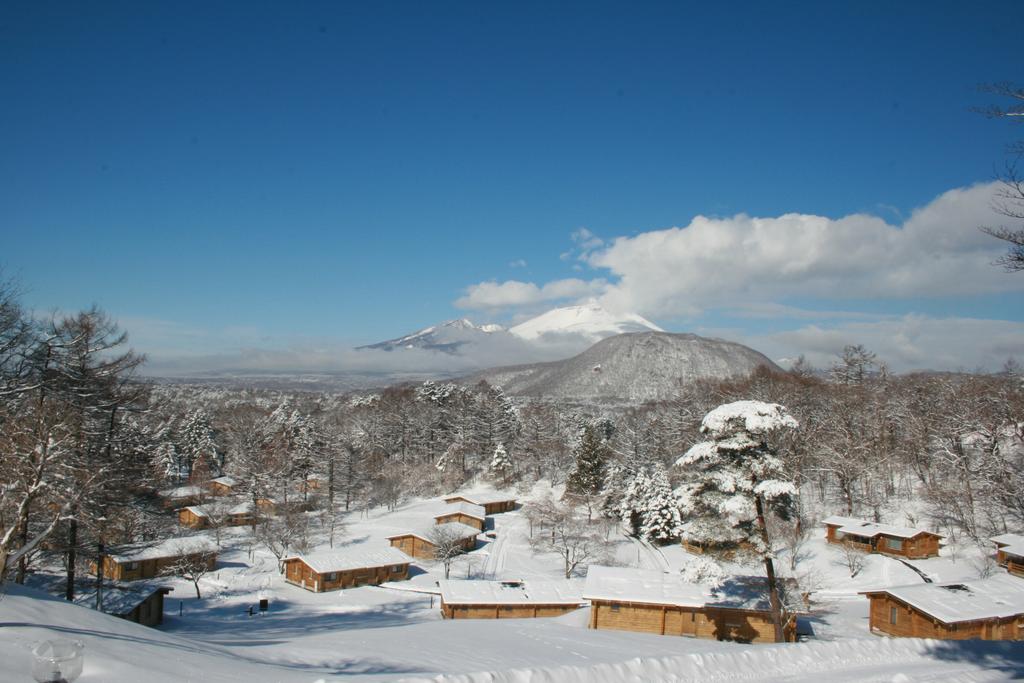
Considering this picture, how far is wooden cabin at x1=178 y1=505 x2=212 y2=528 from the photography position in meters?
50.3

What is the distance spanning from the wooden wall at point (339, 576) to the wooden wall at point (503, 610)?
1096 centimetres

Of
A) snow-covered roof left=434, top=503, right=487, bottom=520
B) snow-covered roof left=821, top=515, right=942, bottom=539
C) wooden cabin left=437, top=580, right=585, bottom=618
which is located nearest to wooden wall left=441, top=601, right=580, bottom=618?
wooden cabin left=437, top=580, right=585, bottom=618

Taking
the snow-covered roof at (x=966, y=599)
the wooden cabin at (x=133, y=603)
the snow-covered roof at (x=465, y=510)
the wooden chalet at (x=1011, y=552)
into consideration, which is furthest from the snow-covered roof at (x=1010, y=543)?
the wooden cabin at (x=133, y=603)

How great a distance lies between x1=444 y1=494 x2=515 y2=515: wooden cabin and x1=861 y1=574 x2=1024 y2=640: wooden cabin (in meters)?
37.8

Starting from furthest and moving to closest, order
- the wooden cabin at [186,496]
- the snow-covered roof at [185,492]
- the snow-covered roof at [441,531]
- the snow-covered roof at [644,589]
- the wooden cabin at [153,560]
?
the snow-covered roof at [185,492] < the wooden cabin at [186,496] < the snow-covered roof at [441,531] < the wooden cabin at [153,560] < the snow-covered roof at [644,589]

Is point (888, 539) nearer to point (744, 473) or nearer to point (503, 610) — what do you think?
point (503, 610)

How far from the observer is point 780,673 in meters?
11.5

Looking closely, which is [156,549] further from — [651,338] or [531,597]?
[651,338]

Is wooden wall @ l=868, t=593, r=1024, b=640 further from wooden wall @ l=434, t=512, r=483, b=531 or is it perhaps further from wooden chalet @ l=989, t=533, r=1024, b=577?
wooden wall @ l=434, t=512, r=483, b=531

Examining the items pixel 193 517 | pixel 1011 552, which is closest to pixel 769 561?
pixel 1011 552

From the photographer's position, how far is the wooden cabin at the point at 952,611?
22.1 metres

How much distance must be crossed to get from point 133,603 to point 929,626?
31.2 metres

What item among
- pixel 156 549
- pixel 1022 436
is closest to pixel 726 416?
pixel 1022 436

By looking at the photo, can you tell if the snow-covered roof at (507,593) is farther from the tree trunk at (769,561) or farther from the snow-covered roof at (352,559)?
the tree trunk at (769,561)
